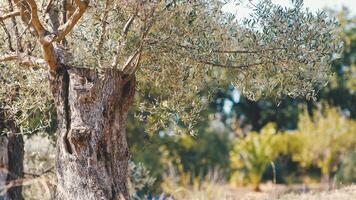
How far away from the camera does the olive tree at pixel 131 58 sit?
7496 millimetres

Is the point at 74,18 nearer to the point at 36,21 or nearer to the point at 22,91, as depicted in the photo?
the point at 36,21

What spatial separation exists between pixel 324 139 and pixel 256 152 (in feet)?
12.0

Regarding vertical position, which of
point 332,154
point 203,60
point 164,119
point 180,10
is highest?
point 180,10

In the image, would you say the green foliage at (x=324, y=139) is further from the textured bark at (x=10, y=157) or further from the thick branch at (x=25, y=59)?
the thick branch at (x=25, y=59)

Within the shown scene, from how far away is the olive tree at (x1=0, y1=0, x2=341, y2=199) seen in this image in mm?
7496

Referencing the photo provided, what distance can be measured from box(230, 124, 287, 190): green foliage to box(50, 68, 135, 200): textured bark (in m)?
21.7

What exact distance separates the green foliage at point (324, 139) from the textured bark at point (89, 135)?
935 inches

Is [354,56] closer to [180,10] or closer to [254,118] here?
[254,118]

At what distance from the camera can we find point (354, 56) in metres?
34.3

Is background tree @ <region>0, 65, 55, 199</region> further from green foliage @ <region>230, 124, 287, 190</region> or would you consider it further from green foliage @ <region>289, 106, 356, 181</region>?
green foliage @ <region>289, 106, 356, 181</region>

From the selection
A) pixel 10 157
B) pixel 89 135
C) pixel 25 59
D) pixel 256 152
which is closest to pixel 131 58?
pixel 89 135

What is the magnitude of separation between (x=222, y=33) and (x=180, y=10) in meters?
0.88

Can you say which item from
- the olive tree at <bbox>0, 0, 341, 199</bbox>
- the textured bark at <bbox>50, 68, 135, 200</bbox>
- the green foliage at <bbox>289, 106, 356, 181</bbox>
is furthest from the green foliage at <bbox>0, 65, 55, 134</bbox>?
the green foliage at <bbox>289, 106, 356, 181</bbox>

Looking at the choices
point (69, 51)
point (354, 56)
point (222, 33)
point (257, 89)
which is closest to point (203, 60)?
point (222, 33)
